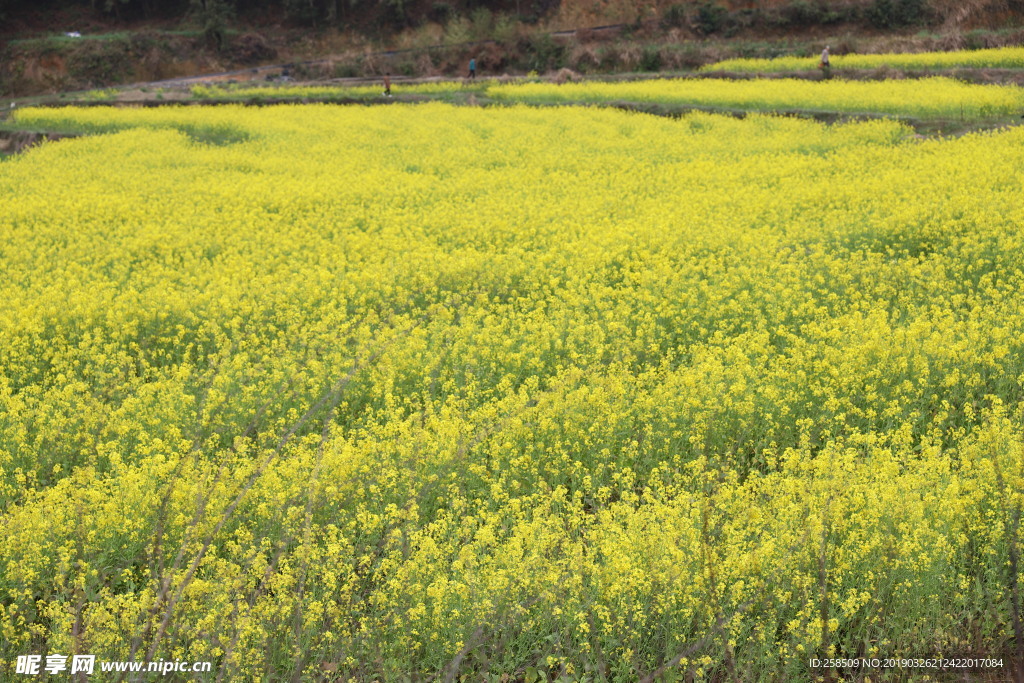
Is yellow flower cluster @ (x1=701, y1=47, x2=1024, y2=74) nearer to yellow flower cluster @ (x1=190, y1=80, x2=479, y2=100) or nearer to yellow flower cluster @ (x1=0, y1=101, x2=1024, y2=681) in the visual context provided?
yellow flower cluster @ (x1=190, y1=80, x2=479, y2=100)

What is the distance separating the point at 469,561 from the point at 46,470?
287cm

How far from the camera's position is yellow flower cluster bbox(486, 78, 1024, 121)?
17047mm

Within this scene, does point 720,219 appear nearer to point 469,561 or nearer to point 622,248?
point 622,248

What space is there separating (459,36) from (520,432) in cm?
3742

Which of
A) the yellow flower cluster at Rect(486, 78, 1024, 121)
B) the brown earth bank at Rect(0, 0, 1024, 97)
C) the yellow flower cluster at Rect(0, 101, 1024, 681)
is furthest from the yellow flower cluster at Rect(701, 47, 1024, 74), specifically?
the yellow flower cluster at Rect(0, 101, 1024, 681)

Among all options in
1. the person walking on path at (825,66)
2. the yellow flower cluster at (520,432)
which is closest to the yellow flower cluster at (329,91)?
the person walking on path at (825,66)

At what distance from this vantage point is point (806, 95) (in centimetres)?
2016

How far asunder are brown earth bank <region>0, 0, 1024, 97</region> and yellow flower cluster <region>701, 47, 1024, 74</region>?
11.3ft

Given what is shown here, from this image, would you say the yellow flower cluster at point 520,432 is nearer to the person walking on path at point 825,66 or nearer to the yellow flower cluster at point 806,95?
the yellow flower cluster at point 806,95

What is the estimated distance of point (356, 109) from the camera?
23812 mm

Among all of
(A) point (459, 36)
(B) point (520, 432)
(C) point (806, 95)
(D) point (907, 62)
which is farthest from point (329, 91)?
(B) point (520, 432)

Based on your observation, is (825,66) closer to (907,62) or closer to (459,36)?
(907,62)

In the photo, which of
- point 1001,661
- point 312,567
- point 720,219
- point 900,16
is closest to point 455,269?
point 720,219

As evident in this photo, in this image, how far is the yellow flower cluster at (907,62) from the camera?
893 inches
